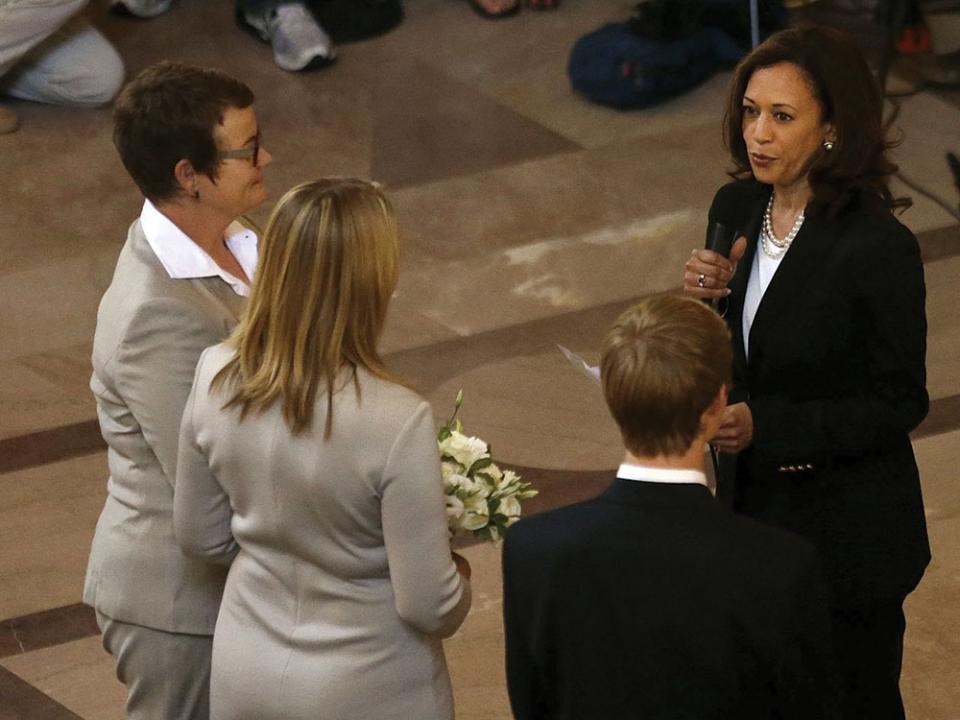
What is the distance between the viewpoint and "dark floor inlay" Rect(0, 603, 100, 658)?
477cm

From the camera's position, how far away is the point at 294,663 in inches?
115

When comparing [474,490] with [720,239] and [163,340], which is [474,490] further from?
[720,239]

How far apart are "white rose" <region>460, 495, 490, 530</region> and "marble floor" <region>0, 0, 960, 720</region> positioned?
1.36 meters

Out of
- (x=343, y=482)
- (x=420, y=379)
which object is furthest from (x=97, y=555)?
(x=420, y=379)

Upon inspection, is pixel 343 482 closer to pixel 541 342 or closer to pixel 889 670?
pixel 889 670

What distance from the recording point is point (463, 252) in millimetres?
6980

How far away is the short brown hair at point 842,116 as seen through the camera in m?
3.33

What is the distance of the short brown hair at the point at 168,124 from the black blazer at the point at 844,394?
1106 mm

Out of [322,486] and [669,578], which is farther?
[322,486]

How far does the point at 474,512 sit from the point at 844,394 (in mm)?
782

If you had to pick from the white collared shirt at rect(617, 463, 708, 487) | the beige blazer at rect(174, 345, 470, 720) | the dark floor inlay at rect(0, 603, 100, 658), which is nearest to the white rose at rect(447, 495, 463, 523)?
the beige blazer at rect(174, 345, 470, 720)

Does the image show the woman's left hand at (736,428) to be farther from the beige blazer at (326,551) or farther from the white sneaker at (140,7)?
the white sneaker at (140,7)

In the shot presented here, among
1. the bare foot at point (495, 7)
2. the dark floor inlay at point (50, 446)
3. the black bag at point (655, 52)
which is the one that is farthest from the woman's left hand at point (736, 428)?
the bare foot at point (495, 7)

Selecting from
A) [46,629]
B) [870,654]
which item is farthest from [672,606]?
[46,629]
